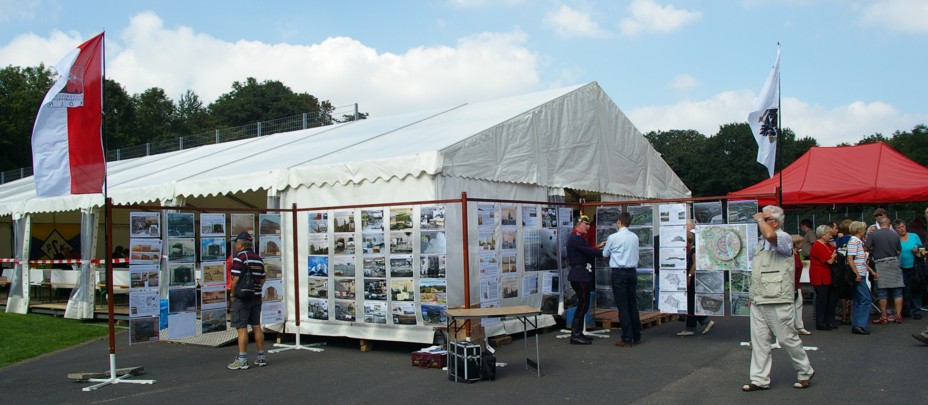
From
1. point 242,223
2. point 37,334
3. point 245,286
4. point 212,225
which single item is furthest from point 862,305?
point 37,334

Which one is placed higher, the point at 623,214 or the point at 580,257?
the point at 623,214

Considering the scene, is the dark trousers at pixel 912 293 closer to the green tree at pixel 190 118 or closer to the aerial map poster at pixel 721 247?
the aerial map poster at pixel 721 247

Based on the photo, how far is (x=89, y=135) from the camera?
752cm

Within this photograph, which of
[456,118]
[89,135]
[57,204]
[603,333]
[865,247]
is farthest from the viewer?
[57,204]

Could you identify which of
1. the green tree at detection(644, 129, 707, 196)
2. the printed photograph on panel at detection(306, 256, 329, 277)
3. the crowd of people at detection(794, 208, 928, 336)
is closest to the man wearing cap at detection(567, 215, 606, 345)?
the printed photograph on panel at detection(306, 256, 329, 277)

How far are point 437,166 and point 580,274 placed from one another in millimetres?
2271

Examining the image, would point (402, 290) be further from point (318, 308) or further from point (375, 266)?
point (318, 308)

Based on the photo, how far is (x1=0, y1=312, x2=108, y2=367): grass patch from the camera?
9633mm

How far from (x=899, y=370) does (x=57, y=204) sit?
14.2 meters

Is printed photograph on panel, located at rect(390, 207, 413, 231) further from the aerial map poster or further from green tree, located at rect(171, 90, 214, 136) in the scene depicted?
green tree, located at rect(171, 90, 214, 136)

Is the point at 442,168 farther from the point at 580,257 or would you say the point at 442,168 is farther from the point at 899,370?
the point at 899,370

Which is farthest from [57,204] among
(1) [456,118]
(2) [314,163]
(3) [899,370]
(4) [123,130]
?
(4) [123,130]

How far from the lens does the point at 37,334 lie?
36.6 feet

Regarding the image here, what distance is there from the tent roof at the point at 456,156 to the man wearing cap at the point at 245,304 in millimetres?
1704
